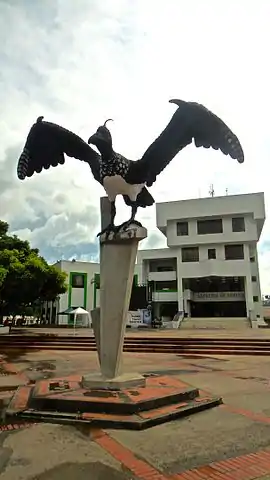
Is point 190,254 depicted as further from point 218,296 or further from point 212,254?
point 218,296

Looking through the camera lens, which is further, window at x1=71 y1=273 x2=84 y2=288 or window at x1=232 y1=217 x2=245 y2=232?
window at x1=71 y1=273 x2=84 y2=288

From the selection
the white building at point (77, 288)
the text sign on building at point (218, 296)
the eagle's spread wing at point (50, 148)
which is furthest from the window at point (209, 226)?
the eagle's spread wing at point (50, 148)

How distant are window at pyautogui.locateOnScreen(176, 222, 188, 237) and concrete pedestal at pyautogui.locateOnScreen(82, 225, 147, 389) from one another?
1126 inches

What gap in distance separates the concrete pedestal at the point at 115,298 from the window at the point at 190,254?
2855 cm

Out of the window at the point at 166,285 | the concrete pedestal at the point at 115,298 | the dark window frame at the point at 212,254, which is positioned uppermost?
the dark window frame at the point at 212,254

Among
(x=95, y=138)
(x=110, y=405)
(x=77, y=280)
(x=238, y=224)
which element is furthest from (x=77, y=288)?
(x=110, y=405)

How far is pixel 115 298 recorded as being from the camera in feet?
19.1

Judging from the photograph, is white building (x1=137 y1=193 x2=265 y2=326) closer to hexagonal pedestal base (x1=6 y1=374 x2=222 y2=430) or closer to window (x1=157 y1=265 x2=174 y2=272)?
window (x1=157 y1=265 x2=174 y2=272)

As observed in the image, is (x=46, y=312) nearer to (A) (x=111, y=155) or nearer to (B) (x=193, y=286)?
(B) (x=193, y=286)

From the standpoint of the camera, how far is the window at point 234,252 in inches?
1303

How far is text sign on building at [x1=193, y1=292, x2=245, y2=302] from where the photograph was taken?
33.1 meters

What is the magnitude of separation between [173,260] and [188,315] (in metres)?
6.46

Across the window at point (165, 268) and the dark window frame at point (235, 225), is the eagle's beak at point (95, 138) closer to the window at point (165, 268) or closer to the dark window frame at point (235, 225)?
the dark window frame at point (235, 225)

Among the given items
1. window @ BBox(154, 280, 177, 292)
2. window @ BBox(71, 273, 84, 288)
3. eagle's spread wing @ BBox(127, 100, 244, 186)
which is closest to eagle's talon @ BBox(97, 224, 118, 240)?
eagle's spread wing @ BBox(127, 100, 244, 186)
